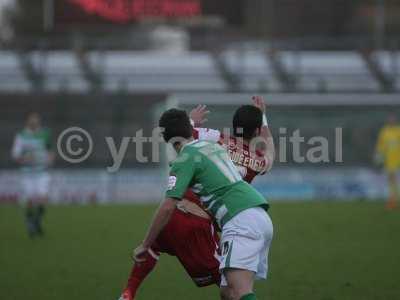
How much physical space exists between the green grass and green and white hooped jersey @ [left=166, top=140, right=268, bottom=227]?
2.86m

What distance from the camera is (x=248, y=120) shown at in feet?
23.0

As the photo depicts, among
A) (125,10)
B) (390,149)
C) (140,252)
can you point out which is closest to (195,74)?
(125,10)

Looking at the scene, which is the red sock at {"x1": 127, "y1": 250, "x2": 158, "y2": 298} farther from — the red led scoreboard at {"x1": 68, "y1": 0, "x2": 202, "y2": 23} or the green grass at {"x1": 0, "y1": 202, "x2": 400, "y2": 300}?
the red led scoreboard at {"x1": 68, "y1": 0, "x2": 202, "y2": 23}

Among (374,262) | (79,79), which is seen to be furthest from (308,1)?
(374,262)

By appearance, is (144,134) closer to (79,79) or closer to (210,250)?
(79,79)

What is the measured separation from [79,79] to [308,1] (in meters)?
13.2

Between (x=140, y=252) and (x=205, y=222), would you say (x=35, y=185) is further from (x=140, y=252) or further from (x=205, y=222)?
(x=140, y=252)

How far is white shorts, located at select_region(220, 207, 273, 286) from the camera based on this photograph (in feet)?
21.2

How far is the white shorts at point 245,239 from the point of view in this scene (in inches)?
254

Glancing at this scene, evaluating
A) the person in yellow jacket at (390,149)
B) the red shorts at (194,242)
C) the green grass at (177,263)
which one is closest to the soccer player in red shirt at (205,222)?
the red shorts at (194,242)

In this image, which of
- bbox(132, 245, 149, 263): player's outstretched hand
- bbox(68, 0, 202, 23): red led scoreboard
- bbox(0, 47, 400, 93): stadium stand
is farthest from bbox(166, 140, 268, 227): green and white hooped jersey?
bbox(0, 47, 400, 93): stadium stand

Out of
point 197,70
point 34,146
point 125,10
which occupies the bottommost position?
point 34,146

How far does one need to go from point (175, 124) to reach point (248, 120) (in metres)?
0.75

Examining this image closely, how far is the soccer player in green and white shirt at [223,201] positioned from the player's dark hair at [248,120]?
410mm
